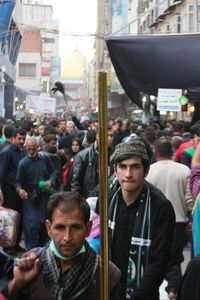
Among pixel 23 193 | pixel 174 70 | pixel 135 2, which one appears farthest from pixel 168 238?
pixel 135 2

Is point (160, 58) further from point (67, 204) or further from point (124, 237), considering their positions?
point (67, 204)

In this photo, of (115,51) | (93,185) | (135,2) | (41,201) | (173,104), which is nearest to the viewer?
(115,51)

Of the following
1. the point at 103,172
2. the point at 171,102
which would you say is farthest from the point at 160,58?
the point at 171,102

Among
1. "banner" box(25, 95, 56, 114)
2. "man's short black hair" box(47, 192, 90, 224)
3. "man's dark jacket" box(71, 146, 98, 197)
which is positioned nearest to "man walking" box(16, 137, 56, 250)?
"man's dark jacket" box(71, 146, 98, 197)

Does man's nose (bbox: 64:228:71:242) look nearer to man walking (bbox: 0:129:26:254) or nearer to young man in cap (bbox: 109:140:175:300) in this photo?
young man in cap (bbox: 109:140:175:300)

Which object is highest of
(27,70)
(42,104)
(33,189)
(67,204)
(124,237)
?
(27,70)

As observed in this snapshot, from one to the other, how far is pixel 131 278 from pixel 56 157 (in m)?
6.30

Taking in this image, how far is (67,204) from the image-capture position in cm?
282

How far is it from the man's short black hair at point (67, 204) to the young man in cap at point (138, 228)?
83cm

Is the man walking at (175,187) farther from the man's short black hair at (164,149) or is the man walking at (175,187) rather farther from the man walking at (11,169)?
the man walking at (11,169)

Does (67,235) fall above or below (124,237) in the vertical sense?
above

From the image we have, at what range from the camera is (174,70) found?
3902mm

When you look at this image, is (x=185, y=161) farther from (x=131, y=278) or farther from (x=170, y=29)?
(x=170, y=29)

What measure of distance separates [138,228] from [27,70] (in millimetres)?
90082
